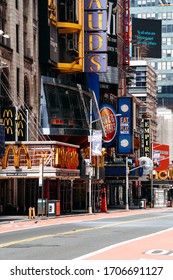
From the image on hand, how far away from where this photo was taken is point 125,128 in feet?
382

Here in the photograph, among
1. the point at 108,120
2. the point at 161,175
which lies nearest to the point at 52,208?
the point at 108,120

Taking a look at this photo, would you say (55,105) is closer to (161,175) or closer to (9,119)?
(9,119)

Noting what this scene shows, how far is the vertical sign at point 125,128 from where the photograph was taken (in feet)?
380

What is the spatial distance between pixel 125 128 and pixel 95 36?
59.3 ft

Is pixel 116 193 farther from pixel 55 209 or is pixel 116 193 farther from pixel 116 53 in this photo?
pixel 55 209

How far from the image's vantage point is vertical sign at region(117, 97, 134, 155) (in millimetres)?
115812

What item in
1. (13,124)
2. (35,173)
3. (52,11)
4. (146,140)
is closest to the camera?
(35,173)

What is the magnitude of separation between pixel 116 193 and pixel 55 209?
241 feet

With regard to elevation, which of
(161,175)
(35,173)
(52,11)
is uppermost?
(52,11)

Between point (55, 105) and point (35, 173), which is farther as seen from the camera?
point (55, 105)

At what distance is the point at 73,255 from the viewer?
2847 cm

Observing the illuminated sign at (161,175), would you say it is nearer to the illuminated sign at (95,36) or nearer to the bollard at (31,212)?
the illuminated sign at (95,36)

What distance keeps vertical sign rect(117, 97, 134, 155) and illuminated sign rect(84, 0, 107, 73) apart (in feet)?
45.3
